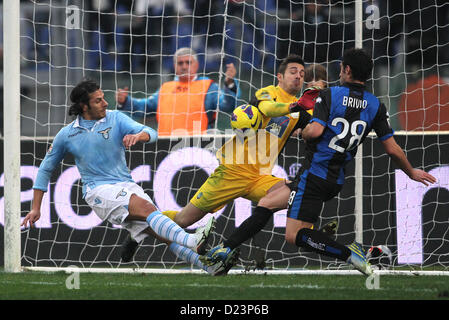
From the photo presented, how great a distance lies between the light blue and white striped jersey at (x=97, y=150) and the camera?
661 cm

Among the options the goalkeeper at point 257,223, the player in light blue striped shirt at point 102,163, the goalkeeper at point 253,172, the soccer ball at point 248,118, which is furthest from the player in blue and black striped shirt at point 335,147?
the player in light blue striped shirt at point 102,163

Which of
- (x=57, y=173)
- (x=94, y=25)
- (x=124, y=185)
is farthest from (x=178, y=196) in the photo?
(x=94, y=25)

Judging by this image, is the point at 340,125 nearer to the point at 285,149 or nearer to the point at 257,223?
the point at 257,223

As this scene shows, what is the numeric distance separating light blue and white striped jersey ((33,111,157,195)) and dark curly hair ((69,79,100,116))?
0.34 ft

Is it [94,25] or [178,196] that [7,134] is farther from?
[94,25]

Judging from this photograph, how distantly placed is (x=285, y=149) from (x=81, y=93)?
7.79 ft

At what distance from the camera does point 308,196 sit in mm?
6133

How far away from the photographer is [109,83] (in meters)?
10.8

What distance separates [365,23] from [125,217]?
398cm

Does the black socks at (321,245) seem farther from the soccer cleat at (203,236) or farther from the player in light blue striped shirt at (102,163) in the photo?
the player in light blue striped shirt at (102,163)

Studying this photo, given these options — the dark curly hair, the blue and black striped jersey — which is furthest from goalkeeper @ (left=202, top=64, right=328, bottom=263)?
the dark curly hair

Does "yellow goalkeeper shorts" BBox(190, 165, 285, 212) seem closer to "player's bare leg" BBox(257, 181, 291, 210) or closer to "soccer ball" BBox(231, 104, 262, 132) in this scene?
"player's bare leg" BBox(257, 181, 291, 210)

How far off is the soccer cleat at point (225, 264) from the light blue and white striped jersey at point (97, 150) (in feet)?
3.25

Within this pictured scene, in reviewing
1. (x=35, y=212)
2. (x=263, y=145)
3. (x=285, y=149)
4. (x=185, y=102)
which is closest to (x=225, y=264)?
(x=263, y=145)
